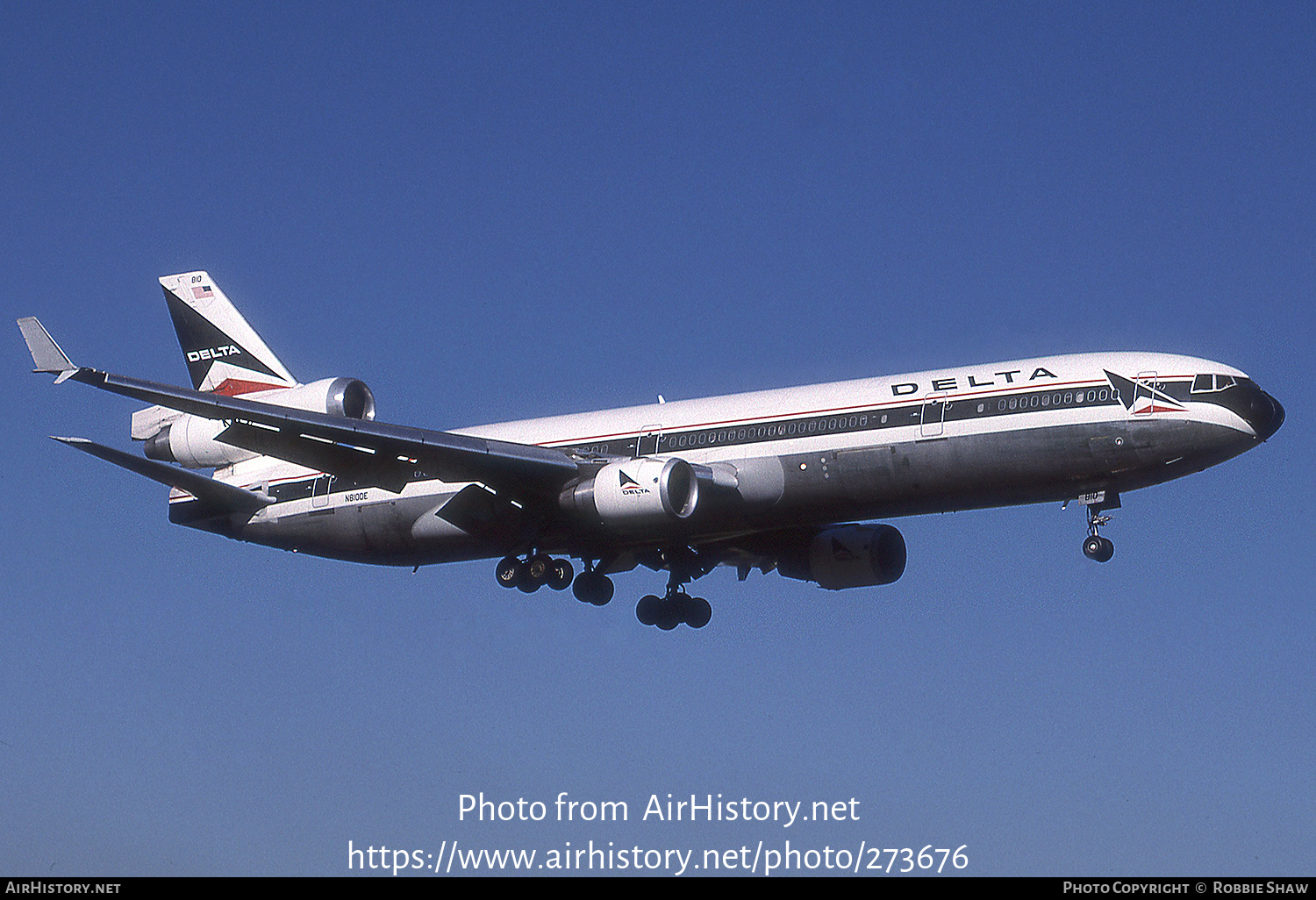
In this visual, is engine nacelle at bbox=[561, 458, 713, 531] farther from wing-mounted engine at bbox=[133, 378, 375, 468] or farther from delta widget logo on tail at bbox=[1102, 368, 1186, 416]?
delta widget logo on tail at bbox=[1102, 368, 1186, 416]

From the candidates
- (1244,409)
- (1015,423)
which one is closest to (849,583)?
(1015,423)

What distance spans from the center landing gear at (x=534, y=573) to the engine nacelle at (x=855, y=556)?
23.2ft

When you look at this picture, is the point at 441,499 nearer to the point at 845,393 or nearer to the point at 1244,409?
the point at 845,393

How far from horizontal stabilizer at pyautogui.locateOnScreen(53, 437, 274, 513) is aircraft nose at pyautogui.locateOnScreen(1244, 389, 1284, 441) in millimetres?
25670

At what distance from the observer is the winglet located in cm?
3597

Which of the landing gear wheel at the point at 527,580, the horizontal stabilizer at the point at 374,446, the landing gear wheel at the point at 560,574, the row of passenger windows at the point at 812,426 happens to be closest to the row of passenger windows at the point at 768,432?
the row of passenger windows at the point at 812,426

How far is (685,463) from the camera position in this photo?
40.0m

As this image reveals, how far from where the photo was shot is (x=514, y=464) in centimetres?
4122

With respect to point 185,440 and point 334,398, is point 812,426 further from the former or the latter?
point 185,440

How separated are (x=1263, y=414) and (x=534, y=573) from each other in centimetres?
1821

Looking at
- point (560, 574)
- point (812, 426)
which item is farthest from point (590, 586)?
point (812, 426)
